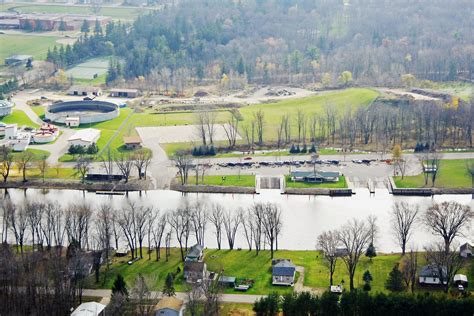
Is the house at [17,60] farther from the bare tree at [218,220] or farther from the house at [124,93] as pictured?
the bare tree at [218,220]

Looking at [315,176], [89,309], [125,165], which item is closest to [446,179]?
[315,176]

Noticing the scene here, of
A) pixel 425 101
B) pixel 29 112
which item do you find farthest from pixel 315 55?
pixel 29 112

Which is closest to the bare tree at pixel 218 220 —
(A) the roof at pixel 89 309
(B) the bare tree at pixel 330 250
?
(B) the bare tree at pixel 330 250

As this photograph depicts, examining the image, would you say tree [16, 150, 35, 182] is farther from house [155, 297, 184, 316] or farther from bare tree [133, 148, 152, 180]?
house [155, 297, 184, 316]

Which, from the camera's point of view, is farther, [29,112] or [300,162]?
[29,112]

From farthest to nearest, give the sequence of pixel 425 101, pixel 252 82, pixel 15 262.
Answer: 1. pixel 252 82
2. pixel 425 101
3. pixel 15 262

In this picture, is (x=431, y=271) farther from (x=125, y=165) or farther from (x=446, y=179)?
(x=125, y=165)

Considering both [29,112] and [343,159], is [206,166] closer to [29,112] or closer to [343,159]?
[343,159]
